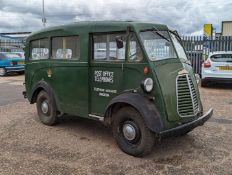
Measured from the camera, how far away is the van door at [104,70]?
525 centimetres

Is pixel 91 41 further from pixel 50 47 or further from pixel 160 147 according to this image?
pixel 160 147

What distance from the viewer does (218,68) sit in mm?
12031

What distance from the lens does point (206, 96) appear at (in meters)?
10.7

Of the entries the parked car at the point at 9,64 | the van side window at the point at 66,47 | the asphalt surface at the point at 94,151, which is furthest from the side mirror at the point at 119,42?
the parked car at the point at 9,64

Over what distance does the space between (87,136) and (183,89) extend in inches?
86.3

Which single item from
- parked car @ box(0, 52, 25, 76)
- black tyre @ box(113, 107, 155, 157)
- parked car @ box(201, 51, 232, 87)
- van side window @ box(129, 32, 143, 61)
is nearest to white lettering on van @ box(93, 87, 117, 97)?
black tyre @ box(113, 107, 155, 157)

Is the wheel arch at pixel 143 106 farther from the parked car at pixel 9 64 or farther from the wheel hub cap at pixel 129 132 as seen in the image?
the parked car at pixel 9 64

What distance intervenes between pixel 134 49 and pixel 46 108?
284 cm

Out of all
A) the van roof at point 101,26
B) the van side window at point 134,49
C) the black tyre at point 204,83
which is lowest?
the black tyre at point 204,83

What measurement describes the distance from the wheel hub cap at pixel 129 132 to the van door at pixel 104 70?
61 cm

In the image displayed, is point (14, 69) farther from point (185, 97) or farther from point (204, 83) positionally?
point (185, 97)

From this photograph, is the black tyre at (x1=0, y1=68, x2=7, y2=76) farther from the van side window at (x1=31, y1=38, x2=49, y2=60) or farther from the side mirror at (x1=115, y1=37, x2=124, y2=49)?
the side mirror at (x1=115, y1=37, x2=124, y2=49)

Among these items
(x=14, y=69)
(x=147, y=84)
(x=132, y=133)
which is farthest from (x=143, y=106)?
(x=14, y=69)

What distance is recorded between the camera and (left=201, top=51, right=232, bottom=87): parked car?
11.9 m
